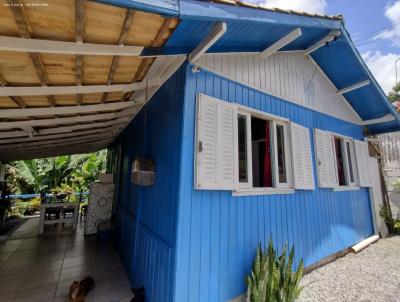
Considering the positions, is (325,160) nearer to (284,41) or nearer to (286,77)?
(286,77)

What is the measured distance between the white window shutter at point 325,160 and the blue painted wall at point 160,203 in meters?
3.33

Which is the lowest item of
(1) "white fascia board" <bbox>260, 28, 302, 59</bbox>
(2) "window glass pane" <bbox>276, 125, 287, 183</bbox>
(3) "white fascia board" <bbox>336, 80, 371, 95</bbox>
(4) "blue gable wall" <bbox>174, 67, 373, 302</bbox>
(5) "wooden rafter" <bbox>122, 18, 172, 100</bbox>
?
(4) "blue gable wall" <bbox>174, 67, 373, 302</bbox>

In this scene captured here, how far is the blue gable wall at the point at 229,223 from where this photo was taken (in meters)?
2.32

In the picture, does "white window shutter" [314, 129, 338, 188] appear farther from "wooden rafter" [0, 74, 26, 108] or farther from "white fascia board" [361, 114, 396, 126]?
"wooden rafter" [0, 74, 26, 108]

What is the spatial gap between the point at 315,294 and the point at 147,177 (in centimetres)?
319

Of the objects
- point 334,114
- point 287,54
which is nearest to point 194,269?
point 287,54

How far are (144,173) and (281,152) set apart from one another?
8.56 ft

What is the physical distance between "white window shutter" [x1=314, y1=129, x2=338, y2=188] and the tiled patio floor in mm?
4285

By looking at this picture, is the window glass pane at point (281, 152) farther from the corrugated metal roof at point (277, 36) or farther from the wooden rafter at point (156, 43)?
the wooden rafter at point (156, 43)

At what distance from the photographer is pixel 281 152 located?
153 inches

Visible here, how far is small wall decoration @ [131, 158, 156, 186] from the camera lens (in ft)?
9.32

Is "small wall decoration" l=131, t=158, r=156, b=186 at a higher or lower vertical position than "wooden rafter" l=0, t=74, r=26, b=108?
lower

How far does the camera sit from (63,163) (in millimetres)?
10477

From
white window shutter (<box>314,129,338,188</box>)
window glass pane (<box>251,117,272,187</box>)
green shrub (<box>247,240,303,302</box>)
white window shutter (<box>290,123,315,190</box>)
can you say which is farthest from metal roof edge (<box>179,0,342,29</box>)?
green shrub (<box>247,240,303,302</box>)
